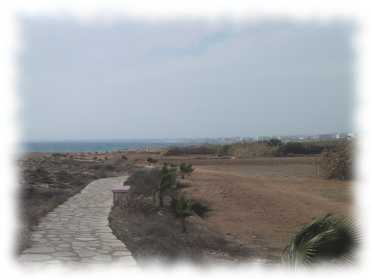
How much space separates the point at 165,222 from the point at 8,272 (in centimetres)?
468

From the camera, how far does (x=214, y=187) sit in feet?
51.5

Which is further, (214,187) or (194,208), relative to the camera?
(214,187)

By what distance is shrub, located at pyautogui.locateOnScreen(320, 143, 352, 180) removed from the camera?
20.5 meters

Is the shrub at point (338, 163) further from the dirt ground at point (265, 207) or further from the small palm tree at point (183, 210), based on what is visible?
the small palm tree at point (183, 210)

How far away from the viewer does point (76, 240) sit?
573 centimetres

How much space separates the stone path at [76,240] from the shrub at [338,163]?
48.5ft

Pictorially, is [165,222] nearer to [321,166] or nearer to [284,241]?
[284,241]

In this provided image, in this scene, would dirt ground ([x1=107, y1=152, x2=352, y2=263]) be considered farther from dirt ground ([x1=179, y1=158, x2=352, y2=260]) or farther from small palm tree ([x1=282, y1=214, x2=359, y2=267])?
small palm tree ([x1=282, y1=214, x2=359, y2=267])

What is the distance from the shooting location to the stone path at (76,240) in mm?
4785

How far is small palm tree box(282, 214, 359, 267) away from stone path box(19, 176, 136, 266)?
70.7 inches

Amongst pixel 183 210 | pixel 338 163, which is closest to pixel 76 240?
pixel 183 210

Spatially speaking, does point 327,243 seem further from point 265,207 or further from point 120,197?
Answer: point 265,207

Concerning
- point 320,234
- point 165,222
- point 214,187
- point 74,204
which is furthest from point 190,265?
point 214,187

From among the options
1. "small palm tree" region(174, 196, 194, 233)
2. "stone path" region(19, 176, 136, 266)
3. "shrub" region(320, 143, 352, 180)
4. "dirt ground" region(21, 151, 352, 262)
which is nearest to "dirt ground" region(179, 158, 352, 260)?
"dirt ground" region(21, 151, 352, 262)
